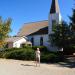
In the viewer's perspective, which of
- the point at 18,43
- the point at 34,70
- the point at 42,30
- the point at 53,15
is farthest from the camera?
the point at 42,30

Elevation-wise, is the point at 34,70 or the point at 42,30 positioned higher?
the point at 42,30

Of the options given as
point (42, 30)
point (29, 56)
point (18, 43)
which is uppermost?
point (42, 30)

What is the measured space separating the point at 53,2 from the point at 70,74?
34.7 meters

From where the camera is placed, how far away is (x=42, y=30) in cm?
4866

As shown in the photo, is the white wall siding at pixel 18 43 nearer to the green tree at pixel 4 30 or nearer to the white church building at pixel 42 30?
the white church building at pixel 42 30

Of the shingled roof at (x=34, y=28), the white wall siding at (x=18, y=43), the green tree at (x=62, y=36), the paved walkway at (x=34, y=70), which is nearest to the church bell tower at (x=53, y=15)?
the shingled roof at (x=34, y=28)

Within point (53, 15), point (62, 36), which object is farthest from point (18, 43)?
point (62, 36)

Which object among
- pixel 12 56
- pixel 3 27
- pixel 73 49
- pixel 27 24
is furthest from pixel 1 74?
pixel 27 24

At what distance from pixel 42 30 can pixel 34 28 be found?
3842 millimetres

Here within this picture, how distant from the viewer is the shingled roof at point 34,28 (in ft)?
160

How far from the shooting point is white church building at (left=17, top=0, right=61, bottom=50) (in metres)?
45.8

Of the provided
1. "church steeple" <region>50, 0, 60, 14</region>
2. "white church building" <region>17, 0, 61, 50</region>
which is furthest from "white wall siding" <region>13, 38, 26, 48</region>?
"church steeple" <region>50, 0, 60, 14</region>

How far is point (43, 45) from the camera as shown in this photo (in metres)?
47.1

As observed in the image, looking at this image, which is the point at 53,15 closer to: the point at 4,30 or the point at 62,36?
the point at 62,36
